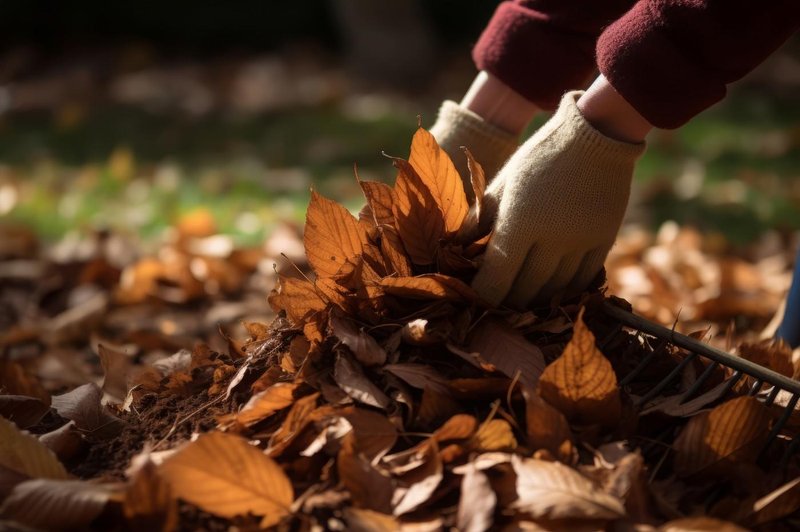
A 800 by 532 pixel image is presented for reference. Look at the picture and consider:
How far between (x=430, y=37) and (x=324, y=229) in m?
4.68

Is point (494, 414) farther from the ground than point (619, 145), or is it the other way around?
point (619, 145)

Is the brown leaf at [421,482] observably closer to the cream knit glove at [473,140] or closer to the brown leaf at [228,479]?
the brown leaf at [228,479]

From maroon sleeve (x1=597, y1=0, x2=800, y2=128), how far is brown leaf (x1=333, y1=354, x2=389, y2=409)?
0.60m

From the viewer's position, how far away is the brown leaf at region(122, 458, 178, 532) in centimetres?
114

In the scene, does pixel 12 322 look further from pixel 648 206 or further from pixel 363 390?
pixel 648 206

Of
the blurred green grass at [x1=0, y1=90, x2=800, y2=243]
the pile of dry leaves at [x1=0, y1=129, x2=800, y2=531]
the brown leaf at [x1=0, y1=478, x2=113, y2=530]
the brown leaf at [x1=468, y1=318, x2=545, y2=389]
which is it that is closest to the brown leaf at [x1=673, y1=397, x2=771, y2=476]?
the pile of dry leaves at [x1=0, y1=129, x2=800, y2=531]

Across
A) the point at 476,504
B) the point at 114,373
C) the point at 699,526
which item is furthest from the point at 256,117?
the point at 699,526

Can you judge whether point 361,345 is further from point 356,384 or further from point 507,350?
point 507,350

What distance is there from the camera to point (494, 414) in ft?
4.23

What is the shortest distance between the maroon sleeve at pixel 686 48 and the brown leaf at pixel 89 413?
101 centimetres

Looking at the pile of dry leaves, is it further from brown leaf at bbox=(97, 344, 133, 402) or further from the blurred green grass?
the blurred green grass

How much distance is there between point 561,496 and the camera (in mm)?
1123

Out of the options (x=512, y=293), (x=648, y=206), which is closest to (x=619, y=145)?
(x=512, y=293)

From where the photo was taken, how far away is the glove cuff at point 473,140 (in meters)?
1.72
